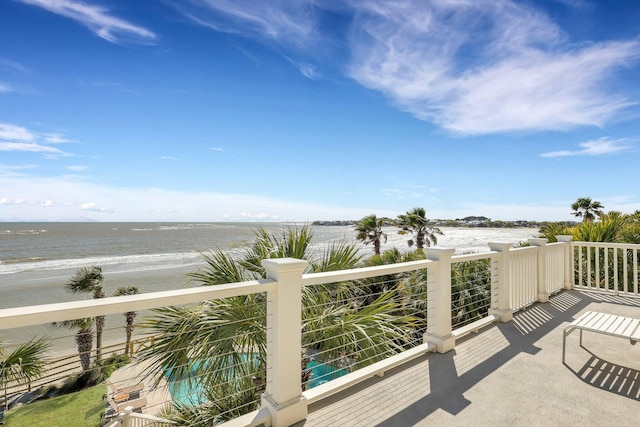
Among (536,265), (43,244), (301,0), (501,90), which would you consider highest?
(301,0)

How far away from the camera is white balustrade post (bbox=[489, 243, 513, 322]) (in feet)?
14.1

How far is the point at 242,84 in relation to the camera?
9.46 m

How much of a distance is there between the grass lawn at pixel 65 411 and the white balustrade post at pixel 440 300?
8.02m

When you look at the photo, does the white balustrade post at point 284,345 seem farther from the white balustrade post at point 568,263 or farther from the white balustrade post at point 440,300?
the white balustrade post at point 568,263

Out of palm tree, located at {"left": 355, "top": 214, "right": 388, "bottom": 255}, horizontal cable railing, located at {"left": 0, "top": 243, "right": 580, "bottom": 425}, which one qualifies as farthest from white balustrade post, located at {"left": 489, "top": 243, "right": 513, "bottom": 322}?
palm tree, located at {"left": 355, "top": 214, "right": 388, "bottom": 255}

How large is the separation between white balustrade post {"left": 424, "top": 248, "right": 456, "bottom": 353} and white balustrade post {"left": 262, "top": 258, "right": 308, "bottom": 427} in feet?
5.82

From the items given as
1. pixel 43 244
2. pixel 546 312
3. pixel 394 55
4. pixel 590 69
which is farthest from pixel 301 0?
pixel 43 244

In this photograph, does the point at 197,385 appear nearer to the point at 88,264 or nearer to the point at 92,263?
the point at 88,264

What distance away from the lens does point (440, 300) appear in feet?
11.0

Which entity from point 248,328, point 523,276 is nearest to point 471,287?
point 523,276

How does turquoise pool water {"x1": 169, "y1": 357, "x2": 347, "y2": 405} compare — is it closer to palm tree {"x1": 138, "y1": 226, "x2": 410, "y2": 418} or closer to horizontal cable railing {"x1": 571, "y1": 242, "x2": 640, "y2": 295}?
palm tree {"x1": 138, "y1": 226, "x2": 410, "y2": 418}

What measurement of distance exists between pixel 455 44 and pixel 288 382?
8.26 m

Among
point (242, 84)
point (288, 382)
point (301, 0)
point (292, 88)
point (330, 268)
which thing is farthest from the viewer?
point (292, 88)

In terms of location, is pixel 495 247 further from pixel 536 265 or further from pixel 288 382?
pixel 288 382
